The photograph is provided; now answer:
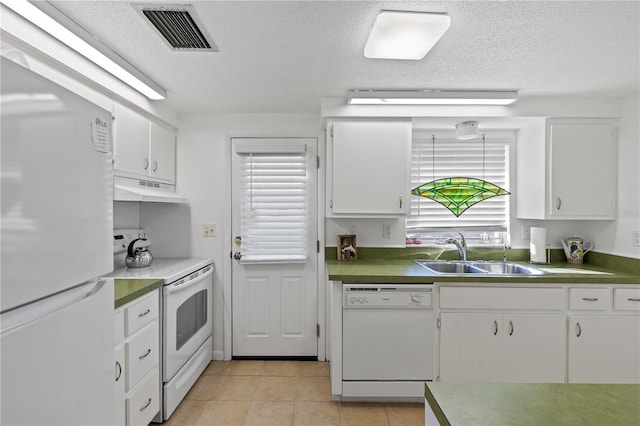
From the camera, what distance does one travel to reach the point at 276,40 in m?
1.83

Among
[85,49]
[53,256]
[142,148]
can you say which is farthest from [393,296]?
[85,49]

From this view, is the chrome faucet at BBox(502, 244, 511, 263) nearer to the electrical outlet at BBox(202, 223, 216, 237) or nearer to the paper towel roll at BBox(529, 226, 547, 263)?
the paper towel roll at BBox(529, 226, 547, 263)

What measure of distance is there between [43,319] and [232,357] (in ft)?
8.76

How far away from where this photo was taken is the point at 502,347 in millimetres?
2457

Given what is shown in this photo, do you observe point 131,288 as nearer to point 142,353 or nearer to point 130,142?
point 142,353

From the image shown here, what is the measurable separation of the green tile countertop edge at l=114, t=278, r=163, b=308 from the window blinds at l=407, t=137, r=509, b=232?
221 cm

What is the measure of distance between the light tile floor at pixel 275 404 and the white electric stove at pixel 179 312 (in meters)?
0.14

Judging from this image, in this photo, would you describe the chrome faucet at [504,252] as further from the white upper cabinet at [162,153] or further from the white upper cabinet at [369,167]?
the white upper cabinet at [162,153]

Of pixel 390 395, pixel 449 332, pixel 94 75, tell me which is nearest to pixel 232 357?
pixel 390 395

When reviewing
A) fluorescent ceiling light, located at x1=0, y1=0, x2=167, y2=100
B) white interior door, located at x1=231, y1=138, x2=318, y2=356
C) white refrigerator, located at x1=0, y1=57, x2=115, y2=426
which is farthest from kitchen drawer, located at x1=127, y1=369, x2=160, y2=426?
fluorescent ceiling light, located at x1=0, y1=0, x2=167, y2=100

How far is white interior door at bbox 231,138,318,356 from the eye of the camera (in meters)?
3.21

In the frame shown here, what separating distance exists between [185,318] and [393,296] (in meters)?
1.51

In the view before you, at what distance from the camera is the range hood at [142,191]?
2270 mm

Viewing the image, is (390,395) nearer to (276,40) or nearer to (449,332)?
(449,332)
